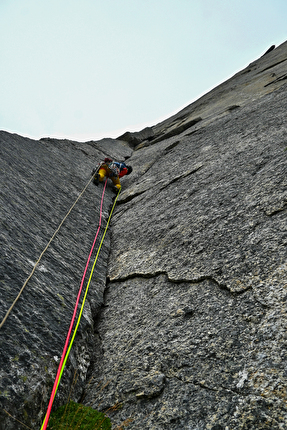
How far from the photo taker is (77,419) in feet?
8.09

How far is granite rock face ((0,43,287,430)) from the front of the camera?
2258mm

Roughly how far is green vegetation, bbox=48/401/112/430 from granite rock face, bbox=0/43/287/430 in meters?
0.08

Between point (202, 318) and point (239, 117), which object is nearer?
point (202, 318)

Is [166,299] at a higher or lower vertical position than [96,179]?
lower

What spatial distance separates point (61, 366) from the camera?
276cm

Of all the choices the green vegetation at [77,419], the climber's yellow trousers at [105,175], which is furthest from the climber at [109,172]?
the green vegetation at [77,419]

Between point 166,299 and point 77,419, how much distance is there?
4.79 ft

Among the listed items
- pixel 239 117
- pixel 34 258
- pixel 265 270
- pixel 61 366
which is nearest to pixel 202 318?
pixel 265 270

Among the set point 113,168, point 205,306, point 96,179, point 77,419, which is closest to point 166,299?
point 205,306

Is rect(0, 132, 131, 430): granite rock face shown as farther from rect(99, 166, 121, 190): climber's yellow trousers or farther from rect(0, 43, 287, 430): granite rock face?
rect(99, 166, 121, 190): climber's yellow trousers

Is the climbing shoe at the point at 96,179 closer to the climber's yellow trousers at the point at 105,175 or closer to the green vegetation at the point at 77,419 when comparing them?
the climber's yellow trousers at the point at 105,175

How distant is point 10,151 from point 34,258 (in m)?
3.91

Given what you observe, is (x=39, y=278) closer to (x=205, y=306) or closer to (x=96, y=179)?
(x=205, y=306)

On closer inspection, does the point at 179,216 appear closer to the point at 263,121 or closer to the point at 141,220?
the point at 141,220
